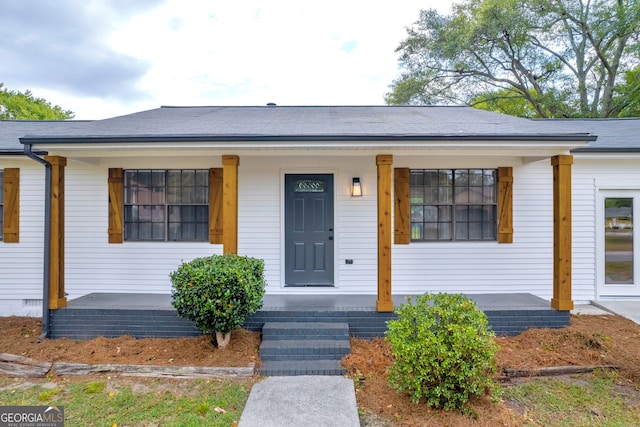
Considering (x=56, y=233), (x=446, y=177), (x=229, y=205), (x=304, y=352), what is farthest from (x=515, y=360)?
Result: (x=56, y=233)

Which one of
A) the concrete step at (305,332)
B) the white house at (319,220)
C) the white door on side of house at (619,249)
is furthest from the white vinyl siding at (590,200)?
the concrete step at (305,332)

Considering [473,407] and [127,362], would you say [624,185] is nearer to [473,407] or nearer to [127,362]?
[473,407]

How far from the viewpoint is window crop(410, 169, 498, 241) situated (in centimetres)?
557

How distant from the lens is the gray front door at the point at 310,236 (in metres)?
5.50

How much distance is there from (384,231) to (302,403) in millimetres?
2203

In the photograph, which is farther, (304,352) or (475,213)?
(475,213)

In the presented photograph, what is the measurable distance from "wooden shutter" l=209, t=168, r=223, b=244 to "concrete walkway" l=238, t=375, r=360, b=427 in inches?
104

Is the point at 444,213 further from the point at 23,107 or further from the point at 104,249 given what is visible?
the point at 23,107

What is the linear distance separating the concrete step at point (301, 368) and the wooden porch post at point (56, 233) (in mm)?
3060

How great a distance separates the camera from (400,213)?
5.44m

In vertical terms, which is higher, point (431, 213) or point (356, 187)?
point (356, 187)

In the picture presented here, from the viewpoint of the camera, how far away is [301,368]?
145 inches

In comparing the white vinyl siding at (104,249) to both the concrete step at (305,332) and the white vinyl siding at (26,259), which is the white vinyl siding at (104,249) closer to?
the white vinyl siding at (26,259)

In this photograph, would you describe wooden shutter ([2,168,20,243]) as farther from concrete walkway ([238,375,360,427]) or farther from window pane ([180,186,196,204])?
concrete walkway ([238,375,360,427])
